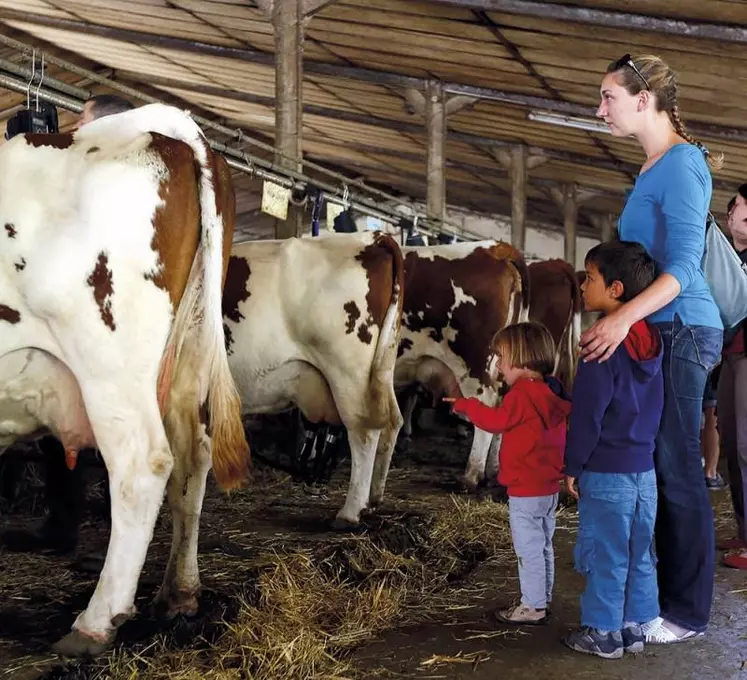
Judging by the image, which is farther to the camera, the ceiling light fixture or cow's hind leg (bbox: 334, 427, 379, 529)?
the ceiling light fixture

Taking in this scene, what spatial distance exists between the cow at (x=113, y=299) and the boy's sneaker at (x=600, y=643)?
142cm

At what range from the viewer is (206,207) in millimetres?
3529

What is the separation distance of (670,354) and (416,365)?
421 cm

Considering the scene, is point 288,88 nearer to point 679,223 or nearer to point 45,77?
point 45,77

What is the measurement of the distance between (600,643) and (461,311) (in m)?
4.13

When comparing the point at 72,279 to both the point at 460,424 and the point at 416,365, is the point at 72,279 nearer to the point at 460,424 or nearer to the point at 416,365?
the point at 416,365

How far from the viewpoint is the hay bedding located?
122 inches

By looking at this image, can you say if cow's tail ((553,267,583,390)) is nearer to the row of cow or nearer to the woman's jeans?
the woman's jeans

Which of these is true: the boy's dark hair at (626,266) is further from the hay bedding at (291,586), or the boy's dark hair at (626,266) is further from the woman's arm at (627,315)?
the hay bedding at (291,586)

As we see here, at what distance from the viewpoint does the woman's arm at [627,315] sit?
3064 mm

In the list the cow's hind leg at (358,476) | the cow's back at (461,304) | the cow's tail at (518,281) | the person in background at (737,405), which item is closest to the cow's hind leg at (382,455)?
the cow's hind leg at (358,476)

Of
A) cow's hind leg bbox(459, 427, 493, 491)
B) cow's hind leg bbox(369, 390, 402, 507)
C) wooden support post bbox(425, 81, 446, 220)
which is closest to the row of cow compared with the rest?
cow's hind leg bbox(369, 390, 402, 507)

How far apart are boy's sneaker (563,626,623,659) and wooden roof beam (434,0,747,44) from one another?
506 cm

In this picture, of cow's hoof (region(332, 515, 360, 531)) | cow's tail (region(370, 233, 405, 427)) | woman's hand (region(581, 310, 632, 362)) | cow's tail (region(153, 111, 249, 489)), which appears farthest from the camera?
cow's tail (region(370, 233, 405, 427))
